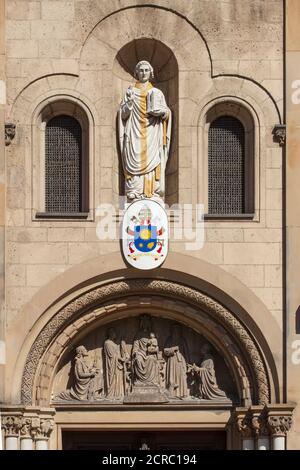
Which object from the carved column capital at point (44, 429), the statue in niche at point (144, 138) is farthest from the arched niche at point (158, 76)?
the carved column capital at point (44, 429)

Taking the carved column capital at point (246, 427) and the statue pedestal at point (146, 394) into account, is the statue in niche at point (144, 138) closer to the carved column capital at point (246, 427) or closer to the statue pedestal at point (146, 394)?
the statue pedestal at point (146, 394)

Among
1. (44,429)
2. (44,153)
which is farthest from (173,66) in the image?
(44,429)

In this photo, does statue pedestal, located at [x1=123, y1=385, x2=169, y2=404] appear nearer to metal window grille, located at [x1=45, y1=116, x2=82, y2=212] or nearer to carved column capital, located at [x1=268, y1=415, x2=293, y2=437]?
carved column capital, located at [x1=268, y1=415, x2=293, y2=437]

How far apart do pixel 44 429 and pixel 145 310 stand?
242 cm

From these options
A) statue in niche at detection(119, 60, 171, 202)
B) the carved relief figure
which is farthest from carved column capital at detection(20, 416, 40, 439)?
statue in niche at detection(119, 60, 171, 202)

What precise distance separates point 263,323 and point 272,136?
290 cm

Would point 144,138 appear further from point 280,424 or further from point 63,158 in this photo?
point 280,424

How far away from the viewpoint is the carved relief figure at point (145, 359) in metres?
73.2

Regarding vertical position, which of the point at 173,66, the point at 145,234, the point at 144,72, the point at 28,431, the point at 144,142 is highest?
the point at 173,66

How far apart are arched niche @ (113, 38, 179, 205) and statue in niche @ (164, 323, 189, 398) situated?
6.87ft

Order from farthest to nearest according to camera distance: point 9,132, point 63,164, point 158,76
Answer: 1. point 158,76
2. point 63,164
3. point 9,132

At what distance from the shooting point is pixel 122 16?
73.2m

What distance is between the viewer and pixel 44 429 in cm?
7288
